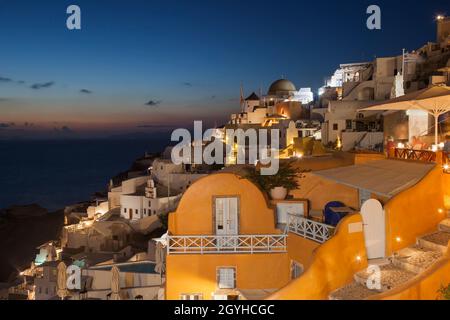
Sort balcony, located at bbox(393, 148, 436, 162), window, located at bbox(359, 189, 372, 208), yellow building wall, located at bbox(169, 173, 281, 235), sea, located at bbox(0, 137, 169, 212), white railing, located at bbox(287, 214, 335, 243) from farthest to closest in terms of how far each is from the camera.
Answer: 1. sea, located at bbox(0, 137, 169, 212)
2. window, located at bbox(359, 189, 372, 208)
3. yellow building wall, located at bbox(169, 173, 281, 235)
4. balcony, located at bbox(393, 148, 436, 162)
5. white railing, located at bbox(287, 214, 335, 243)

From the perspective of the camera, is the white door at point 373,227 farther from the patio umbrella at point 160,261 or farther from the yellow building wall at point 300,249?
the patio umbrella at point 160,261

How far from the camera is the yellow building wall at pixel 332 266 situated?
28.7 feet

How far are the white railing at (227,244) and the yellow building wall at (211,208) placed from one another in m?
0.33

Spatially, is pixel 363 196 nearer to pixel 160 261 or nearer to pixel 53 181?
pixel 160 261

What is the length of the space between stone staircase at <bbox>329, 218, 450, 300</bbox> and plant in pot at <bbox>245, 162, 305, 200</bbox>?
15.8 feet

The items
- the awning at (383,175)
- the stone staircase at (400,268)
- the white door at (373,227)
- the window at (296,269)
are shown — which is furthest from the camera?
the window at (296,269)

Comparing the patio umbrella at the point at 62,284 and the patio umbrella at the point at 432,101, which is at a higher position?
the patio umbrella at the point at 432,101

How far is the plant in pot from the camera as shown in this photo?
14372mm

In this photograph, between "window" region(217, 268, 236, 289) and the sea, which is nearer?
"window" region(217, 268, 236, 289)


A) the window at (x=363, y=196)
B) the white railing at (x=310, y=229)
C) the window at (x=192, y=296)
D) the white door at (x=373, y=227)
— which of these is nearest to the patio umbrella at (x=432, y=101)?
the window at (x=363, y=196)

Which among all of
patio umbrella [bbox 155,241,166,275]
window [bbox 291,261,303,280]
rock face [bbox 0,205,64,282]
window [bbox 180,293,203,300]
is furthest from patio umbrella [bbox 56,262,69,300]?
rock face [bbox 0,205,64,282]

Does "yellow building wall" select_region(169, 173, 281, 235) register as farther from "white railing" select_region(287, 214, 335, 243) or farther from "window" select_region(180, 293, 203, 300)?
"window" select_region(180, 293, 203, 300)

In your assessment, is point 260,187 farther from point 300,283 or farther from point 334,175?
point 300,283
